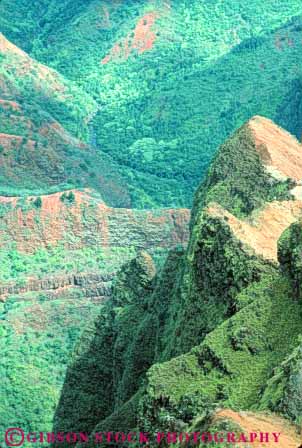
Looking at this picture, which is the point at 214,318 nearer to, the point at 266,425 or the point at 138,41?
the point at 266,425

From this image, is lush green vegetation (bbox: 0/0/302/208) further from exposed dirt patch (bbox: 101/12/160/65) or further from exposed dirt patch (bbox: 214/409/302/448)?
exposed dirt patch (bbox: 214/409/302/448)

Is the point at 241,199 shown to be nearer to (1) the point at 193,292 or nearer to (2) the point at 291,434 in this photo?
(1) the point at 193,292

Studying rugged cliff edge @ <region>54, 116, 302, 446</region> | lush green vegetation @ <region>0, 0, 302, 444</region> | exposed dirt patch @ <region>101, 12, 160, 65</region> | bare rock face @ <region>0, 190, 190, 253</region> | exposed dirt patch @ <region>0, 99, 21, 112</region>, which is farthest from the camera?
exposed dirt patch @ <region>101, 12, 160, 65</region>

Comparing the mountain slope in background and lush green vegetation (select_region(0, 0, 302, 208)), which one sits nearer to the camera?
the mountain slope in background

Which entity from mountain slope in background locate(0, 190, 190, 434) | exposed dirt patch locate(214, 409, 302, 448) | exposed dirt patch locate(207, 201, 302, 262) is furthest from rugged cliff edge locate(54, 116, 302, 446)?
mountain slope in background locate(0, 190, 190, 434)

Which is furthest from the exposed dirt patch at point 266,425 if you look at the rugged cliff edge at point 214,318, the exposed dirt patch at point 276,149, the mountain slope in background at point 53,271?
the mountain slope in background at point 53,271

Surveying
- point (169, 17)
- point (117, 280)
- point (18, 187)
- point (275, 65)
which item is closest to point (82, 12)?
point (169, 17)
